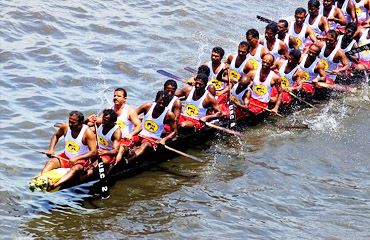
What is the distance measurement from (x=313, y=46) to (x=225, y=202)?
203 inches

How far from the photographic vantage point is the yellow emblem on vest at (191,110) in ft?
44.1

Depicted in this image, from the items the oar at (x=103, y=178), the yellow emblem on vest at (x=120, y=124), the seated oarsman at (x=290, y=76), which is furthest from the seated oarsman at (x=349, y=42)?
the oar at (x=103, y=178)

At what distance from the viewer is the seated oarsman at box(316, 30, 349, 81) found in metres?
15.9

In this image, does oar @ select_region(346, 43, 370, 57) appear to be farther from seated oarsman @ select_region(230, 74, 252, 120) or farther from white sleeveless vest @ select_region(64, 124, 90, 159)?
white sleeveless vest @ select_region(64, 124, 90, 159)

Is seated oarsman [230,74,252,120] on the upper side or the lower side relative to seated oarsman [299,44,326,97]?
lower

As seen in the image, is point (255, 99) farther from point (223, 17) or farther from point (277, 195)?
point (223, 17)

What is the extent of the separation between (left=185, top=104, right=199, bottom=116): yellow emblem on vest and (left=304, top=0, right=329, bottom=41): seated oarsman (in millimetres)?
5200

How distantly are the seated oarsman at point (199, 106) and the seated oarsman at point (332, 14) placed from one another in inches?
230

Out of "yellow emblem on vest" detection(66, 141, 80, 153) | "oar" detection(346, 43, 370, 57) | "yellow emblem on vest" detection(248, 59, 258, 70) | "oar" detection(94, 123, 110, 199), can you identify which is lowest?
"oar" detection(94, 123, 110, 199)

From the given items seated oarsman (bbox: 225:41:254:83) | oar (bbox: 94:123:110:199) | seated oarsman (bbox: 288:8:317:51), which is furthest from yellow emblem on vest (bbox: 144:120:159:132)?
seated oarsman (bbox: 288:8:317:51)

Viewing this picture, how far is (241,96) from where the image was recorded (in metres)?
14.2

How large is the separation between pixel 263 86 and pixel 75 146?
188 inches

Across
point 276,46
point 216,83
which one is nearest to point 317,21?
point 276,46

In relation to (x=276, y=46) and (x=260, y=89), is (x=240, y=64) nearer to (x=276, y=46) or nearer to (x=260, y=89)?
(x=260, y=89)
